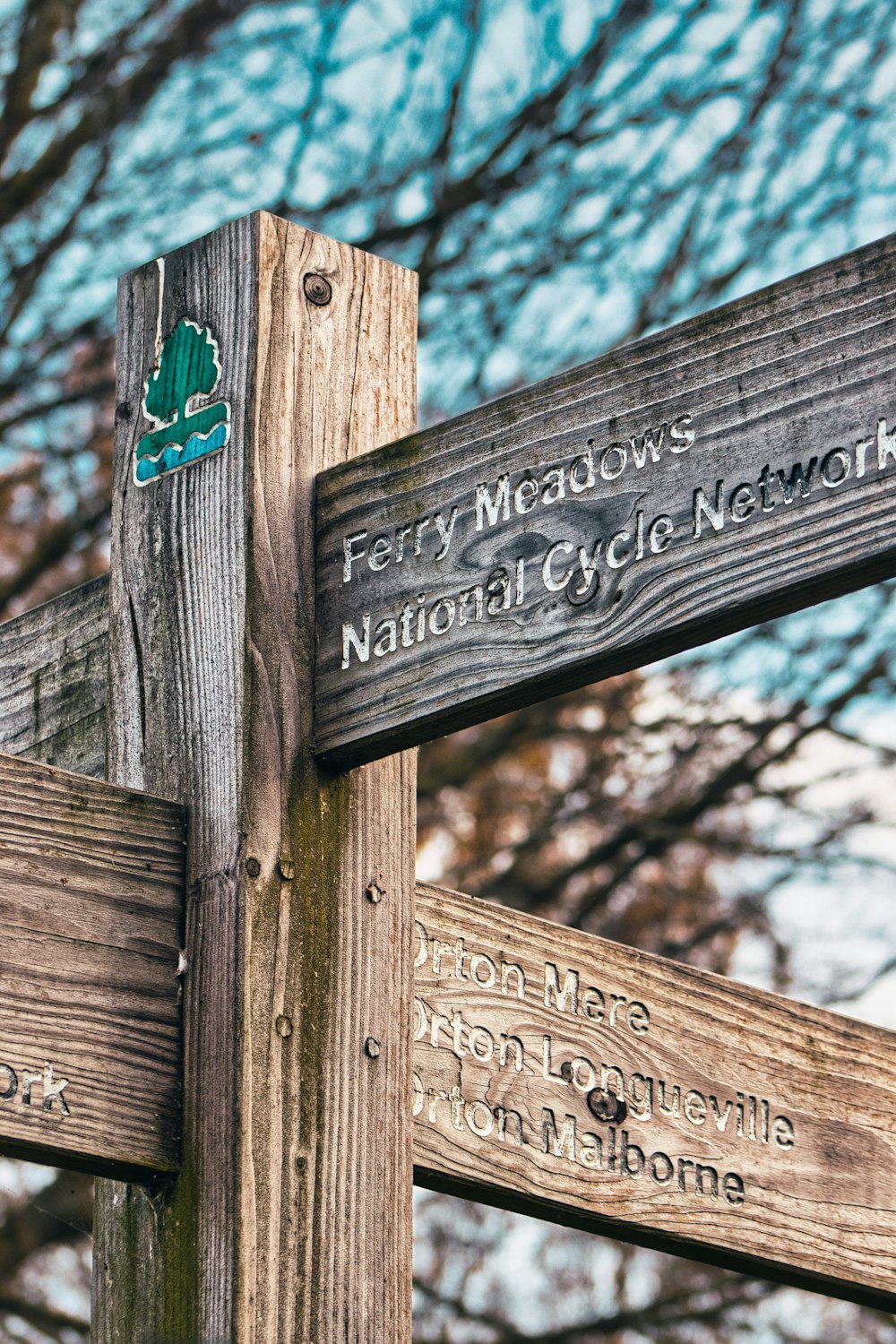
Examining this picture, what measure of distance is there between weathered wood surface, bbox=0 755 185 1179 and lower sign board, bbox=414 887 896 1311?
0.97ft

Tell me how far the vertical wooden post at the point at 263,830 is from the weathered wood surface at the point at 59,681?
0.45 feet

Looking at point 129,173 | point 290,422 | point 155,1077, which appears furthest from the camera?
point 129,173

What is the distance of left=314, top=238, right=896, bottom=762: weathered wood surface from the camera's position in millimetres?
1505

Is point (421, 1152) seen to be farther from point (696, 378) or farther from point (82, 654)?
point (696, 378)

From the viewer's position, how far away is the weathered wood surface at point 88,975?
1.65 meters

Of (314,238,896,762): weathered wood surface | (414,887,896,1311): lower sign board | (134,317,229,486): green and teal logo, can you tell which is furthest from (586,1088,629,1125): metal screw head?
(134,317,229,486): green and teal logo

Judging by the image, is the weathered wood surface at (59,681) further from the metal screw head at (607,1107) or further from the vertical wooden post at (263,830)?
the metal screw head at (607,1107)

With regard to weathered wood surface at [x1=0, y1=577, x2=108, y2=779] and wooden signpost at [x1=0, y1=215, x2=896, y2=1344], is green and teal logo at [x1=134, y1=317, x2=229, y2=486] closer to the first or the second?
wooden signpost at [x1=0, y1=215, x2=896, y2=1344]

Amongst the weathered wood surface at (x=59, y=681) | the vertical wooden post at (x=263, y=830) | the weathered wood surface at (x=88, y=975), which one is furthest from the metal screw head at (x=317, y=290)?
the weathered wood surface at (x=88, y=975)

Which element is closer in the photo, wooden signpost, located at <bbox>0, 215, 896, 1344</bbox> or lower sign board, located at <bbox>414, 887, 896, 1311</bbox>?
wooden signpost, located at <bbox>0, 215, 896, 1344</bbox>

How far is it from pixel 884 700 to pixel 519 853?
4.86 feet

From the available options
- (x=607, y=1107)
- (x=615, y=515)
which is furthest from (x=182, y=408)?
(x=607, y=1107)

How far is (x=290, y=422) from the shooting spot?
1921 mm

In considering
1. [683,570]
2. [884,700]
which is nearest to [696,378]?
[683,570]
